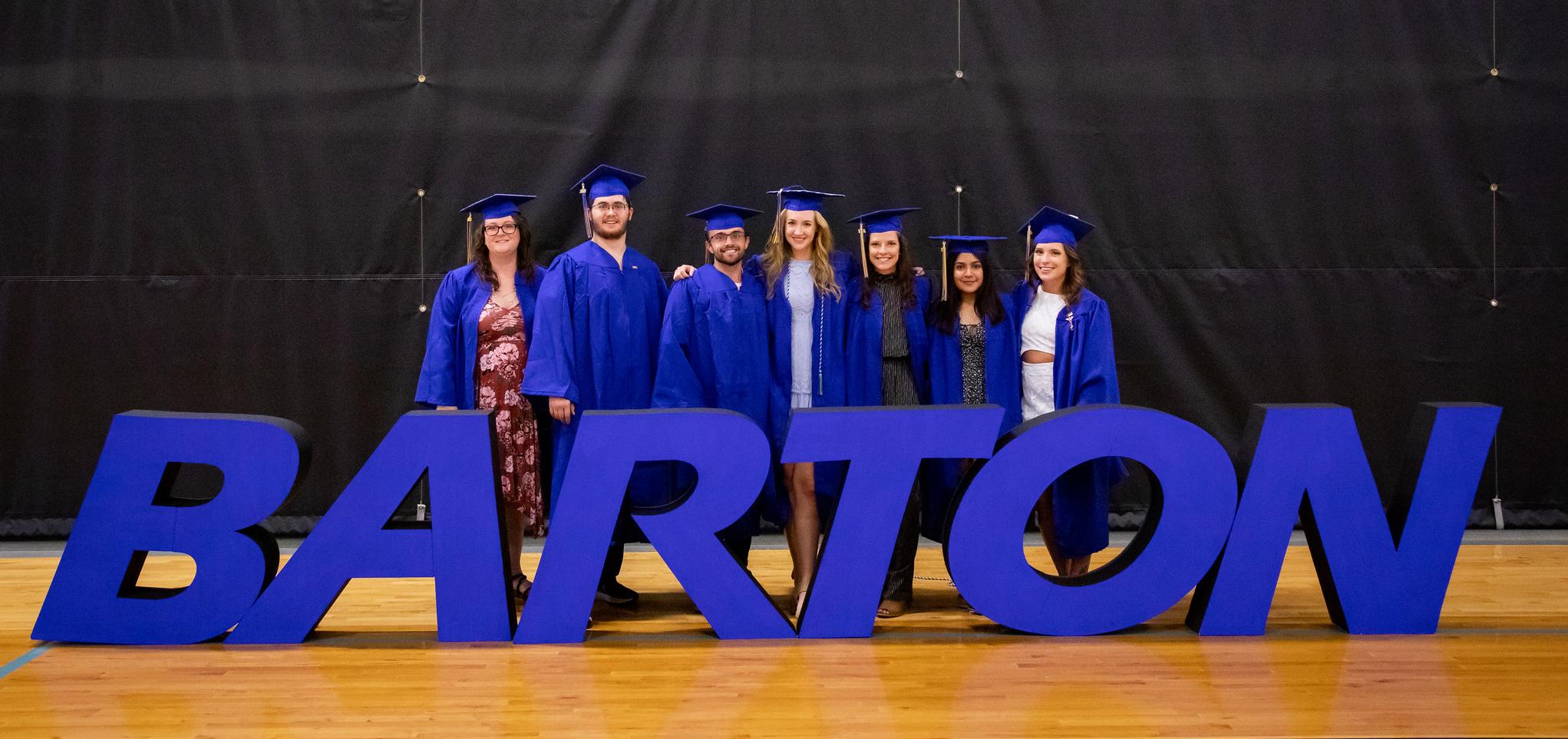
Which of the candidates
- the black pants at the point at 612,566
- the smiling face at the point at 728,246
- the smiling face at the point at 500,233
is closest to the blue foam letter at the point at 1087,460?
the smiling face at the point at 728,246

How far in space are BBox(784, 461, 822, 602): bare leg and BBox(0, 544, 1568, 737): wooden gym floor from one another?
0.34 m

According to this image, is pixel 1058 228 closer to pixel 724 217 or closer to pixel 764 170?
pixel 724 217

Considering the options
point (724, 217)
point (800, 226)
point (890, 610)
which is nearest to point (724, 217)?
point (724, 217)

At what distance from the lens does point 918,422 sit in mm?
3029

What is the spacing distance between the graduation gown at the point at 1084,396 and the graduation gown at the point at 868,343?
1.30 feet

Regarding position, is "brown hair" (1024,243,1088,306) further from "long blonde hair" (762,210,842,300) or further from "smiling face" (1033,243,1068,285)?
"long blonde hair" (762,210,842,300)

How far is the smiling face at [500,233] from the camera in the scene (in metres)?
3.54

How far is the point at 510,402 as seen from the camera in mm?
3469

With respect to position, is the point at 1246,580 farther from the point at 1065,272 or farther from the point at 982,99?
the point at 982,99

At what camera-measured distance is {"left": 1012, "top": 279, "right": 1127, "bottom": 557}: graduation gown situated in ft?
11.0

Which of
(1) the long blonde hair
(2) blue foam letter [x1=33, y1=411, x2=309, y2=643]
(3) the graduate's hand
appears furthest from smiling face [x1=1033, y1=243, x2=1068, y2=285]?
(2) blue foam letter [x1=33, y1=411, x2=309, y2=643]

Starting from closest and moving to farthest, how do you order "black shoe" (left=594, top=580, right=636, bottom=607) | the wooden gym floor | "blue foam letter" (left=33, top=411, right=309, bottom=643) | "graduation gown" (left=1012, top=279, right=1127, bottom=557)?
the wooden gym floor
"blue foam letter" (left=33, top=411, right=309, bottom=643)
"graduation gown" (left=1012, top=279, right=1127, bottom=557)
"black shoe" (left=594, top=580, right=636, bottom=607)

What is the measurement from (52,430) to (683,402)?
2.79 meters

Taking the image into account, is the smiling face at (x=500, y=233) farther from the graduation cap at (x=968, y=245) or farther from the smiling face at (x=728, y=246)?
the graduation cap at (x=968, y=245)
